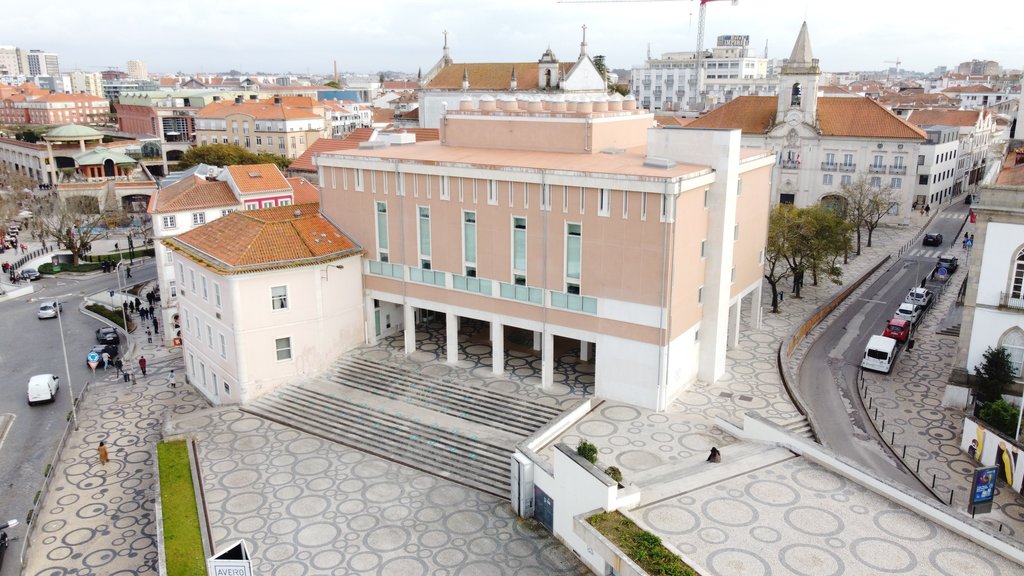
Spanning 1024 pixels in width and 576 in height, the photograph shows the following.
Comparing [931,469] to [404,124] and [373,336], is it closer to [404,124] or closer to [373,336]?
[373,336]

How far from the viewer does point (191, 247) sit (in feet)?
121

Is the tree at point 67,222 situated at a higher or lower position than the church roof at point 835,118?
lower

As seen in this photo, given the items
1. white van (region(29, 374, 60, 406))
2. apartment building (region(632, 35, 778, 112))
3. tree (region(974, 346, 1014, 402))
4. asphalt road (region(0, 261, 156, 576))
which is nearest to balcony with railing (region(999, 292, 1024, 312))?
tree (region(974, 346, 1014, 402))

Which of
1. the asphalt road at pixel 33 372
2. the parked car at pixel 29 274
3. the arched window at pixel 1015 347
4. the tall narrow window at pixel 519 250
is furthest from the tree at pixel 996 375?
the parked car at pixel 29 274

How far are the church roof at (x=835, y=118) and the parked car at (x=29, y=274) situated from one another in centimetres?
6204

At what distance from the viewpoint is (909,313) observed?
44.4m

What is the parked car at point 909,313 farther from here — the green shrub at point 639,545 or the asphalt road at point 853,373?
the green shrub at point 639,545

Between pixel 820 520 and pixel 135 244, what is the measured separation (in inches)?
3063

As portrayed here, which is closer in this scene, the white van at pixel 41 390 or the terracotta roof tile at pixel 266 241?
the terracotta roof tile at pixel 266 241

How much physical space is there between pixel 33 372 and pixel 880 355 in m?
48.3

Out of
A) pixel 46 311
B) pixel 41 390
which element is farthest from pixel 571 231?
pixel 46 311

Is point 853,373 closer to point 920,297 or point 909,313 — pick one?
point 909,313

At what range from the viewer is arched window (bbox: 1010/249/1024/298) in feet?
100

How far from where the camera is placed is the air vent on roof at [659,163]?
31.5 metres
